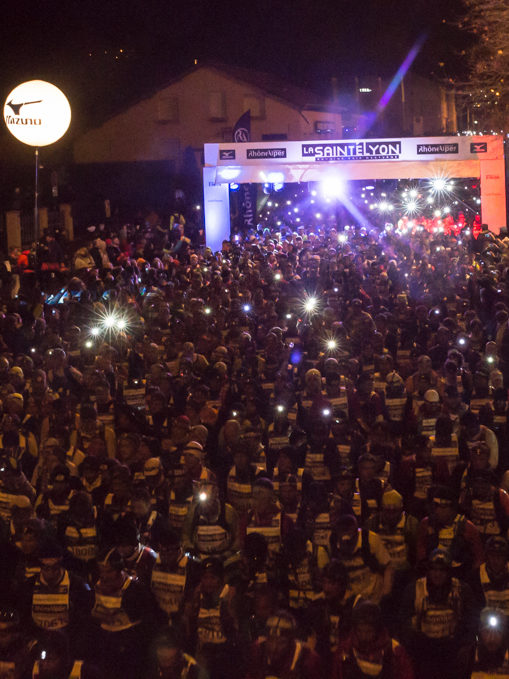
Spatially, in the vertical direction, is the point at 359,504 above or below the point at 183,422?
below

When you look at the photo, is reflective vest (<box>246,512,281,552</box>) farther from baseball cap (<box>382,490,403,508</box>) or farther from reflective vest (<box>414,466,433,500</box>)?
reflective vest (<box>414,466,433,500</box>)

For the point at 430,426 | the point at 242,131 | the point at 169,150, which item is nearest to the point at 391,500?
the point at 430,426

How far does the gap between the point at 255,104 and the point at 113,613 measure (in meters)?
42.6

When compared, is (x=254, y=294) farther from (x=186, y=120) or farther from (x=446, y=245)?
(x=186, y=120)

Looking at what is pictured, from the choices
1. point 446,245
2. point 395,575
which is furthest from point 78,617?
point 446,245

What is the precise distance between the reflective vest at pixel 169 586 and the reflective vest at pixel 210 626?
0.33 metres

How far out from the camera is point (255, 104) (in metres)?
45.9

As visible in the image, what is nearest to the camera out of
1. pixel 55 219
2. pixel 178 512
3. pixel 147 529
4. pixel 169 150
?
pixel 147 529

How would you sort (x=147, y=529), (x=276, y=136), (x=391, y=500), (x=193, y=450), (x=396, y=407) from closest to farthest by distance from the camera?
(x=391, y=500), (x=147, y=529), (x=193, y=450), (x=396, y=407), (x=276, y=136)

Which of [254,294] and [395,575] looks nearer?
[395,575]

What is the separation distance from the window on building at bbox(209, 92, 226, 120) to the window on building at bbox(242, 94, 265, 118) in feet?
3.72

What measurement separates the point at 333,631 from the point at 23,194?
2293cm

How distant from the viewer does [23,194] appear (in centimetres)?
2633

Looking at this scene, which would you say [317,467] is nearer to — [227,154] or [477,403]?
[477,403]
